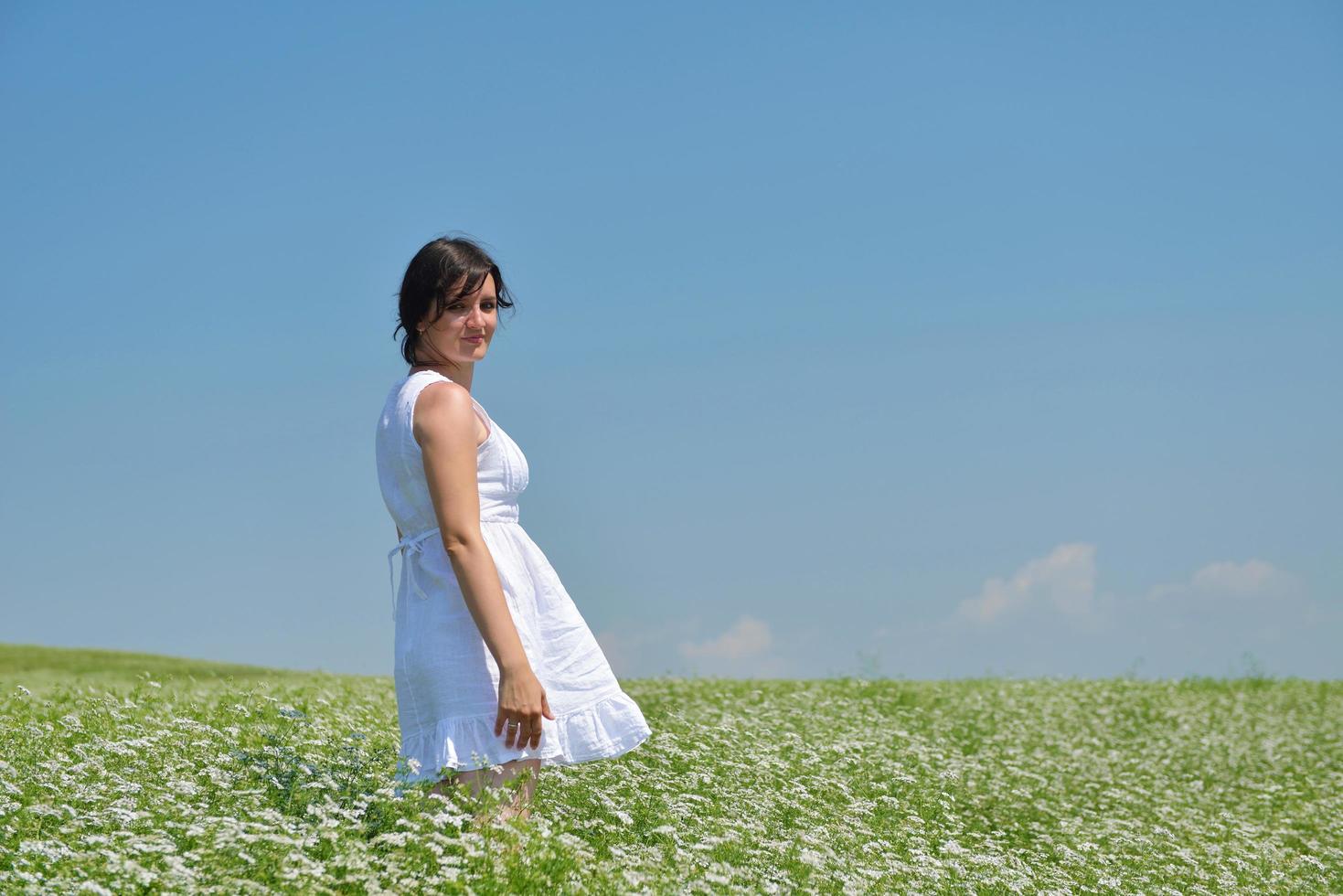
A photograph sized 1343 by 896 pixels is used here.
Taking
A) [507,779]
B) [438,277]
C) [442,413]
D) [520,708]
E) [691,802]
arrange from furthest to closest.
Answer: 1. [691,802]
2. [438,277]
3. [507,779]
4. [442,413]
5. [520,708]

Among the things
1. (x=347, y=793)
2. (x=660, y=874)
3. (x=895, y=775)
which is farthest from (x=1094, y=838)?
(x=347, y=793)

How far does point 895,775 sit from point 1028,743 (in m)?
5.57

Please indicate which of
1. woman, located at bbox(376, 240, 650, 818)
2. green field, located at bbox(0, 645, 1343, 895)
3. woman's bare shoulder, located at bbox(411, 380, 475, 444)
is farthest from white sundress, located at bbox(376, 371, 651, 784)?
green field, located at bbox(0, 645, 1343, 895)

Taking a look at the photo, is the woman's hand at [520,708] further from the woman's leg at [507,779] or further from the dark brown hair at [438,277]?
the dark brown hair at [438,277]

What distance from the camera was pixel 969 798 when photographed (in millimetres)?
10883

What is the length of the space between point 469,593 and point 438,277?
1585mm

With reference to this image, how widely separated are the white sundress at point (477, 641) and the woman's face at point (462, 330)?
158 mm

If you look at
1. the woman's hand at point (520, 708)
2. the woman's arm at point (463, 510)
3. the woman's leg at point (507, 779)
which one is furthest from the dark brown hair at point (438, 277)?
the woman's leg at point (507, 779)

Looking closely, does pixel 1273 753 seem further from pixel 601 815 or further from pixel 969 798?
pixel 601 815

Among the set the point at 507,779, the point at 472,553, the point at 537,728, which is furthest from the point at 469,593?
the point at 507,779

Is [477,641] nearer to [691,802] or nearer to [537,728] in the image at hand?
[537,728]

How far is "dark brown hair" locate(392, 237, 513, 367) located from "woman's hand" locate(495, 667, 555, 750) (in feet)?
5.62

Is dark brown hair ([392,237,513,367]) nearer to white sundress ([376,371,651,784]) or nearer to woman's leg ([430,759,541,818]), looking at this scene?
white sundress ([376,371,651,784])

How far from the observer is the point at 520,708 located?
5.36m
